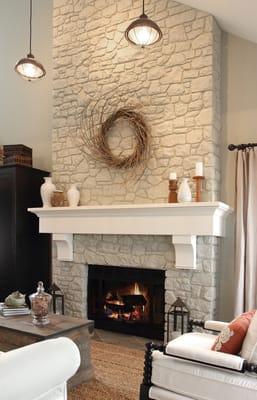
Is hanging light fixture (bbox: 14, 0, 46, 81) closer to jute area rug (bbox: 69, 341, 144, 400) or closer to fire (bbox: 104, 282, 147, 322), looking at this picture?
fire (bbox: 104, 282, 147, 322)

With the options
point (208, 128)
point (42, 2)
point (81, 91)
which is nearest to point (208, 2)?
point (208, 128)

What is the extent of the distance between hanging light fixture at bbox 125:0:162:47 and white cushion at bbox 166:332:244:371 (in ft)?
8.40

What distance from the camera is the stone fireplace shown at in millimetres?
4195

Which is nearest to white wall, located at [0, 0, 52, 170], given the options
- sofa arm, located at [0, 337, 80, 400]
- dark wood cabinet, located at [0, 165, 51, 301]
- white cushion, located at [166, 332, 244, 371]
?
dark wood cabinet, located at [0, 165, 51, 301]

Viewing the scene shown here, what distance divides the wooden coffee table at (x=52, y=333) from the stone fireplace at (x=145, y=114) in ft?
4.39

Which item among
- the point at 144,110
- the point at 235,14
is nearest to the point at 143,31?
the point at 235,14

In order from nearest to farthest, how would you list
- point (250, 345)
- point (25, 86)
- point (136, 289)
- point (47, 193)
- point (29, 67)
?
point (250, 345)
point (29, 67)
point (136, 289)
point (47, 193)
point (25, 86)

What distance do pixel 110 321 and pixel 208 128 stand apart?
2.64 m

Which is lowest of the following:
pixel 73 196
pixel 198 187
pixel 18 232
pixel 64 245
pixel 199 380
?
pixel 199 380

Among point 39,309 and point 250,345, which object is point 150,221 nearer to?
point 39,309

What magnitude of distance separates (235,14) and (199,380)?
338 centimetres

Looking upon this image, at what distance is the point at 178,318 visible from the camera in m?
4.21

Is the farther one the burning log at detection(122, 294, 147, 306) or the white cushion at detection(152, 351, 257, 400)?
the burning log at detection(122, 294, 147, 306)

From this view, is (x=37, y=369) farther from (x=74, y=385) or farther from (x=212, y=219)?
(x=212, y=219)
